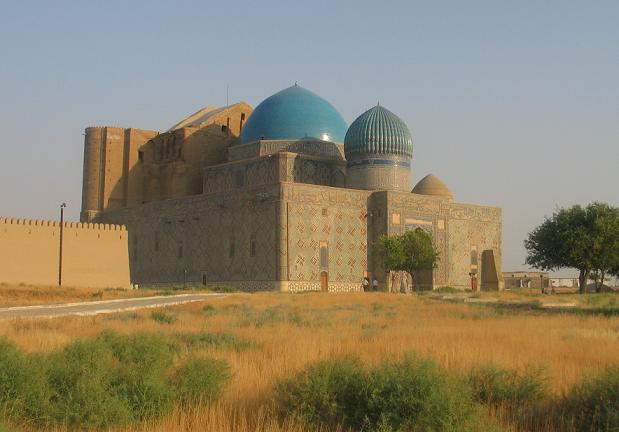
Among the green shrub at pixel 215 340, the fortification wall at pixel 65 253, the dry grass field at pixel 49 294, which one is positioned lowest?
the green shrub at pixel 215 340

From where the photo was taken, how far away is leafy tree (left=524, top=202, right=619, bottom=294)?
39969mm

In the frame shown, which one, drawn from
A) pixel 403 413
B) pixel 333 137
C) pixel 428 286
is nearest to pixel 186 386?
pixel 403 413

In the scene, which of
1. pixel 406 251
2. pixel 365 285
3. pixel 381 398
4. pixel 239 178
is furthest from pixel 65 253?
A: pixel 381 398

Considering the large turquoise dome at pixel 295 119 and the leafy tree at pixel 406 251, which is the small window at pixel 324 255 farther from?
the large turquoise dome at pixel 295 119

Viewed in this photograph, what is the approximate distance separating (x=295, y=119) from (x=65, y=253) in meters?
16.8

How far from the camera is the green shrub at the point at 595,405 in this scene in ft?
17.5

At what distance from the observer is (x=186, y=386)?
6730 mm

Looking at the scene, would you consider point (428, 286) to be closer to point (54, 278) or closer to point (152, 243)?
point (152, 243)

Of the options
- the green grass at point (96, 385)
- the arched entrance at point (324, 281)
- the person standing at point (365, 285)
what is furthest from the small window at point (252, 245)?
the green grass at point (96, 385)

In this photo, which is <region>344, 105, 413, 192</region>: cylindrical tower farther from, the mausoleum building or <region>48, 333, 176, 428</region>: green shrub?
<region>48, 333, 176, 428</region>: green shrub

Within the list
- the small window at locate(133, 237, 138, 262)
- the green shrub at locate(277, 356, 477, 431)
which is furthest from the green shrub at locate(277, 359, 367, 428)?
the small window at locate(133, 237, 138, 262)

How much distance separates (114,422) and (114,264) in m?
29.9

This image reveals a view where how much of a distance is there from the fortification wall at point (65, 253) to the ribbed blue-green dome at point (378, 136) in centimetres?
1408

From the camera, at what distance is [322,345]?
9.62 m
